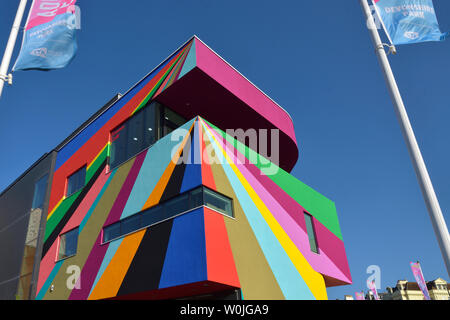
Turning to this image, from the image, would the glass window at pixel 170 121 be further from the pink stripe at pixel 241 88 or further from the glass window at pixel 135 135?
the pink stripe at pixel 241 88

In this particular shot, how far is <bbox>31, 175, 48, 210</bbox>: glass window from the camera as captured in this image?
18.1 metres

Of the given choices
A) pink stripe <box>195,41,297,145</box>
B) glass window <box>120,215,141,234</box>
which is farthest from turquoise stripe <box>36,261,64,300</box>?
pink stripe <box>195,41,297,145</box>

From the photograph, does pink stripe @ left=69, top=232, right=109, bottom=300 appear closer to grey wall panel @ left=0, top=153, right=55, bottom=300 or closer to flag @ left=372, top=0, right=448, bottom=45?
grey wall panel @ left=0, top=153, right=55, bottom=300

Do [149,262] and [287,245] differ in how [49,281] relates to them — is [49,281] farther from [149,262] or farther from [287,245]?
[287,245]

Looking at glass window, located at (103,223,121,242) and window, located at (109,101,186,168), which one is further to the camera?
window, located at (109,101,186,168)

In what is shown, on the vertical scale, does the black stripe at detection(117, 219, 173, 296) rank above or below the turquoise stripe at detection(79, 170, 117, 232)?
below

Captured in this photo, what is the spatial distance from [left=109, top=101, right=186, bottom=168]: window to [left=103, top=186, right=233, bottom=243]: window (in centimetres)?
297

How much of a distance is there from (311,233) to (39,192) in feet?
44.4

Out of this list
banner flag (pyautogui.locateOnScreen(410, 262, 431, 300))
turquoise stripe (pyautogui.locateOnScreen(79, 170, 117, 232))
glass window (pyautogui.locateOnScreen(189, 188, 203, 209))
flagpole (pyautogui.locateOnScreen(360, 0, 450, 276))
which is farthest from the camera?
banner flag (pyautogui.locateOnScreen(410, 262, 431, 300))

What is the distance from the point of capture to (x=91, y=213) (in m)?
15.3

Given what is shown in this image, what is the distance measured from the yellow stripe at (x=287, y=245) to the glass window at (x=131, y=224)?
3803 mm

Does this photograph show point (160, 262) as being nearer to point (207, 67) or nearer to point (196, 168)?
point (196, 168)
